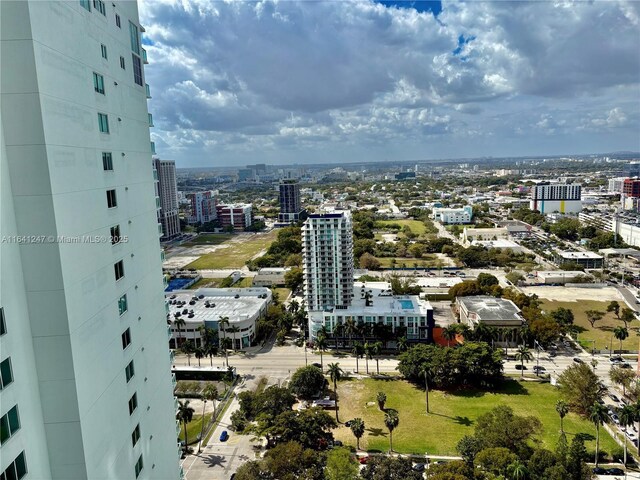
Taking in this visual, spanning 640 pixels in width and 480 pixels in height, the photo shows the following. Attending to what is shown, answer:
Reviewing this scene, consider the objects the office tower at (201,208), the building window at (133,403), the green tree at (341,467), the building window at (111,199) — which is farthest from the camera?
the office tower at (201,208)

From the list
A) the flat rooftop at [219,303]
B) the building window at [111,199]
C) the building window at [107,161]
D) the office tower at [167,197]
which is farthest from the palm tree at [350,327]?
the office tower at [167,197]

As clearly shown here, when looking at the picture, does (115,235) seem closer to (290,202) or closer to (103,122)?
(103,122)

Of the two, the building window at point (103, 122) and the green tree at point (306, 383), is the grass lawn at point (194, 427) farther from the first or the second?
the building window at point (103, 122)

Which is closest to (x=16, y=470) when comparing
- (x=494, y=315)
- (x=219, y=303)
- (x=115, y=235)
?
(x=115, y=235)

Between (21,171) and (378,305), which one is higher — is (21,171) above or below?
above

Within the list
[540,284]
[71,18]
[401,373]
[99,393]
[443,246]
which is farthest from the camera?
[443,246]

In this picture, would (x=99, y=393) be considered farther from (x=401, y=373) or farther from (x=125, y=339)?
(x=401, y=373)

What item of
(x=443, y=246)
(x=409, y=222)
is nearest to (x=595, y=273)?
(x=443, y=246)
